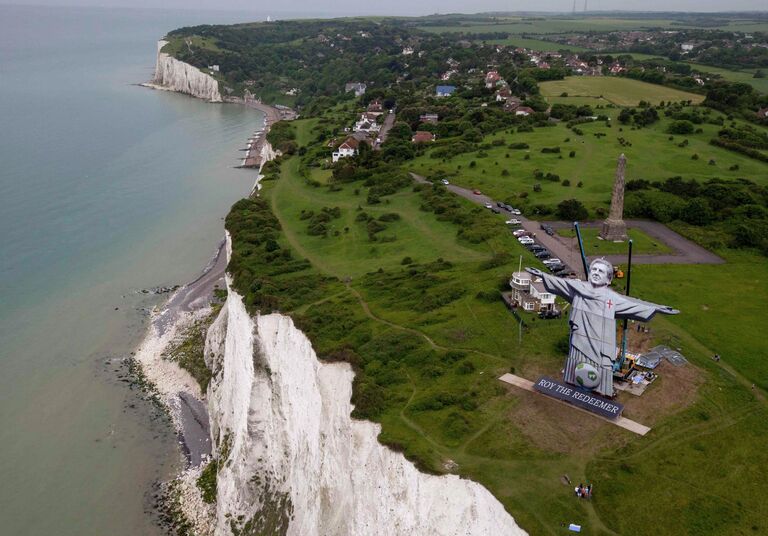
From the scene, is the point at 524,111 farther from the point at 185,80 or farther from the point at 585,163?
the point at 185,80

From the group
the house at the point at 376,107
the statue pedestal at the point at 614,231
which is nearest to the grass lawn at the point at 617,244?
the statue pedestal at the point at 614,231

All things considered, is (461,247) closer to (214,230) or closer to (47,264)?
(214,230)

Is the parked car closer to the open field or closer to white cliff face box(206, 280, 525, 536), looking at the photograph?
white cliff face box(206, 280, 525, 536)

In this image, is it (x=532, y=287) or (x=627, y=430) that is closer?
(x=627, y=430)

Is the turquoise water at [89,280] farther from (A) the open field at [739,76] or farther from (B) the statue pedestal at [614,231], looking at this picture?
(A) the open field at [739,76]

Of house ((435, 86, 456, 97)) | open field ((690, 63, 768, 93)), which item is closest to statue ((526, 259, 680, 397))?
house ((435, 86, 456, 97))

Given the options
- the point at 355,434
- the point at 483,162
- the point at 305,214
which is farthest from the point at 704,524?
the point at 483,162
